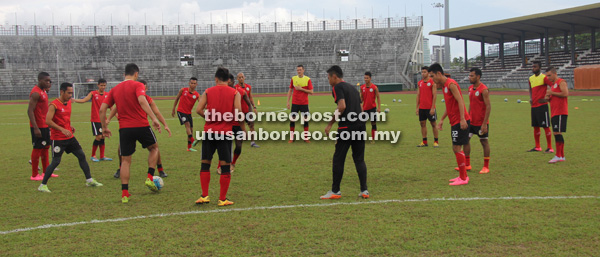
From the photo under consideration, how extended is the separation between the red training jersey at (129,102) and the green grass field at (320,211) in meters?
1.18

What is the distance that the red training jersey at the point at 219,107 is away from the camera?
6754 mm

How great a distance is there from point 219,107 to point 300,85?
24.0 feet

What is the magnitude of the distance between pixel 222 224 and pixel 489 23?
55.3 m

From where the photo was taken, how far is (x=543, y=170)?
8.92 m

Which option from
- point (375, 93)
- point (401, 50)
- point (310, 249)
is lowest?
point (310, 249)

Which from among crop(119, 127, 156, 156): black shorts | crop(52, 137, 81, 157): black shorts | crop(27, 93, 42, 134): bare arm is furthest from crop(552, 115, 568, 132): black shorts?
crop(27, 93, 42, 134): bare arm

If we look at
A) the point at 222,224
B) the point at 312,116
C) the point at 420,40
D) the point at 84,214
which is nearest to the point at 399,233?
the point at 222,224

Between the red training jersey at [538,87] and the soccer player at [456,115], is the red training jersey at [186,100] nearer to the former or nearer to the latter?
the soccer player at [456,115]

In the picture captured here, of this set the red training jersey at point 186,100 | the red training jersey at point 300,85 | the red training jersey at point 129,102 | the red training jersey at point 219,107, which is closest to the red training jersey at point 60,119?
the red training jersey at point 129,102

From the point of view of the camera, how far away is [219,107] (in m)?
6.75

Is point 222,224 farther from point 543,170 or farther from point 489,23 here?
point 489,23

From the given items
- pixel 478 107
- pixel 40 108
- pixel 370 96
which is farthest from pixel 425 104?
pixel 40 108

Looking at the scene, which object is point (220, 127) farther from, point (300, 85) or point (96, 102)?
point (300, 85)

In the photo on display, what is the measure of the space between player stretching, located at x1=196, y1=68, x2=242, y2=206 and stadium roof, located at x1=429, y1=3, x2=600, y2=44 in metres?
45.8
